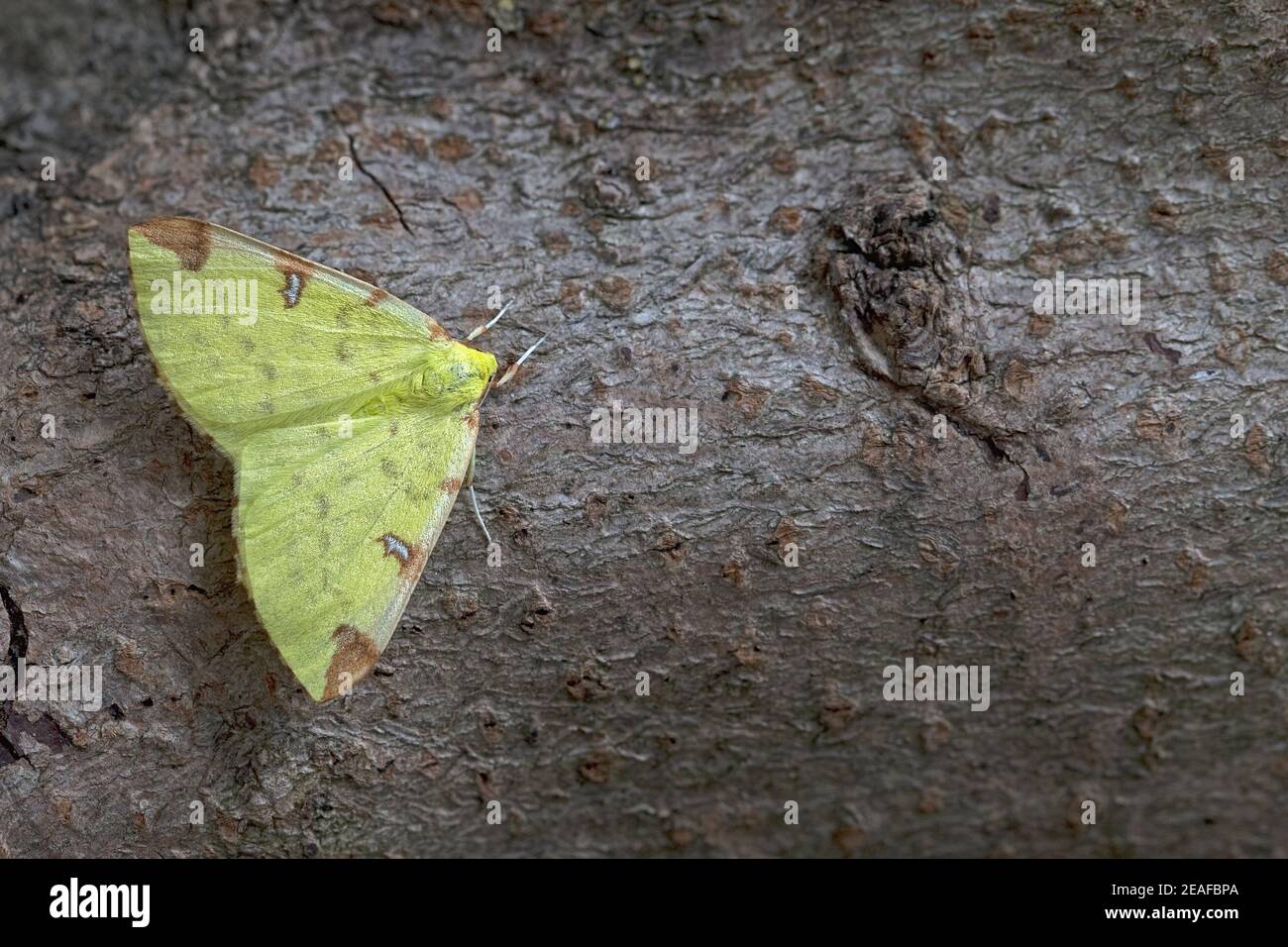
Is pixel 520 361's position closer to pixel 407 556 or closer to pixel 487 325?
pixel 487 325

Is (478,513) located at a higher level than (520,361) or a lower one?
lower

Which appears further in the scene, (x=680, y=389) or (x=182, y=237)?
(x=680, y=389)

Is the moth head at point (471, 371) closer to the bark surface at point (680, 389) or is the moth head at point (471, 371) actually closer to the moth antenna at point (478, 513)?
the bark surface at point (680, 389)

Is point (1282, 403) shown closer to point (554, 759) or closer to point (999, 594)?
point (999, 594)

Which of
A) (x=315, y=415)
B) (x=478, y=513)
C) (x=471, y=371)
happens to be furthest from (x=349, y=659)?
(x=471, y=371)

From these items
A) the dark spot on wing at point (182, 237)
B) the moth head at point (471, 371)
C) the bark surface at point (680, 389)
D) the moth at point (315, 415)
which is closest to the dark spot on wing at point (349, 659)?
the moth at point (315, 415)

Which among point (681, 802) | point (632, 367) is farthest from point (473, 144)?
point (681, 802)

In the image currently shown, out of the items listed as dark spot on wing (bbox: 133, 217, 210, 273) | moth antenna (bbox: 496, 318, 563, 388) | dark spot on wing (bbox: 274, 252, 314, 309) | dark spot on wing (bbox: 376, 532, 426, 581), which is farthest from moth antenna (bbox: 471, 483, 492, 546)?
dark spot on wing (bbox: 133, 217, 210, 273)

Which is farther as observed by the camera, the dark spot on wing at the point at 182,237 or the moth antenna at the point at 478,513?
the moth antenna at the point at 478,513
